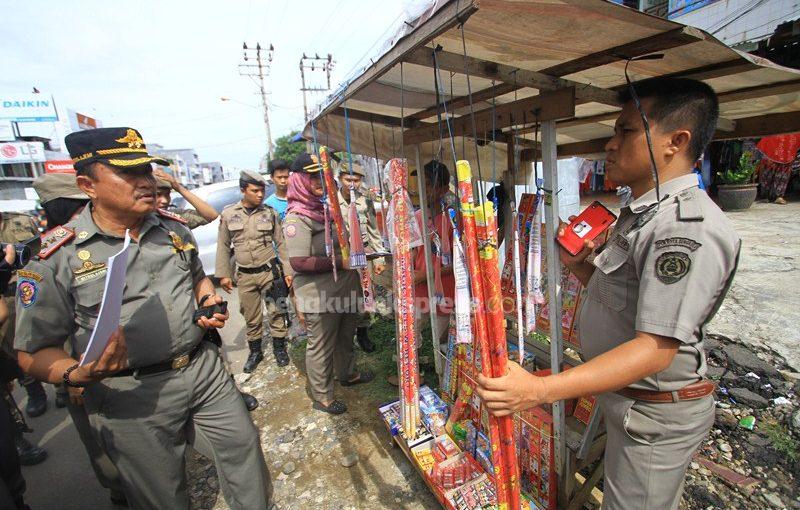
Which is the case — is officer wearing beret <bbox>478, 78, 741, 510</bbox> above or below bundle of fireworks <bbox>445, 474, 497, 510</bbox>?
above

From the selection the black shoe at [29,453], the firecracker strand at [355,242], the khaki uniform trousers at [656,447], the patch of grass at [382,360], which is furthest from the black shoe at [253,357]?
the khaki uniform trousers at [656,447]

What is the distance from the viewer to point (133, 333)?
5.45 feet

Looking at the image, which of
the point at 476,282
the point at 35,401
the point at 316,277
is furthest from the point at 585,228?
the point at 35,401

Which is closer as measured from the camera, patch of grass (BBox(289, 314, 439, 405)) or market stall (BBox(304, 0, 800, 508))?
market stall (BBox(304, 0, 800, 508))

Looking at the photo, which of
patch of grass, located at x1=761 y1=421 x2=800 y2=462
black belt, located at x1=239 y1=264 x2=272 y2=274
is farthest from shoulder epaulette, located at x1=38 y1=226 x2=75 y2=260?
patch of grass, located at x1=761 y1=421 x2=800 y2=462

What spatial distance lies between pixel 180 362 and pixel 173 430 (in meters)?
0.35

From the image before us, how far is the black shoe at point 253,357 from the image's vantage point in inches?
162

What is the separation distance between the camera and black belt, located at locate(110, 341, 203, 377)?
5.63ft

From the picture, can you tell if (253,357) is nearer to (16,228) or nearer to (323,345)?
(323,345)

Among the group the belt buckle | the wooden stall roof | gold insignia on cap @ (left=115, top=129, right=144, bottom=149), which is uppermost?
the wooden stall roof

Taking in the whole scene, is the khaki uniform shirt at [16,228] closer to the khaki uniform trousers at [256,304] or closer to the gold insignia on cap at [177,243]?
the khaki uniform trousers at [256,304]

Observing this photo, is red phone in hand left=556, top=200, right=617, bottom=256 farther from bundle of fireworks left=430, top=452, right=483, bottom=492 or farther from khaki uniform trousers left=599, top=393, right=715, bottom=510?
bundle of fireworks left=430, top=452, right=483, bottom=492

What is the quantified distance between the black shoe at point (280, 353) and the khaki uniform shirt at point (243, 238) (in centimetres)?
94

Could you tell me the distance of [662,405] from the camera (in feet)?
4.17
